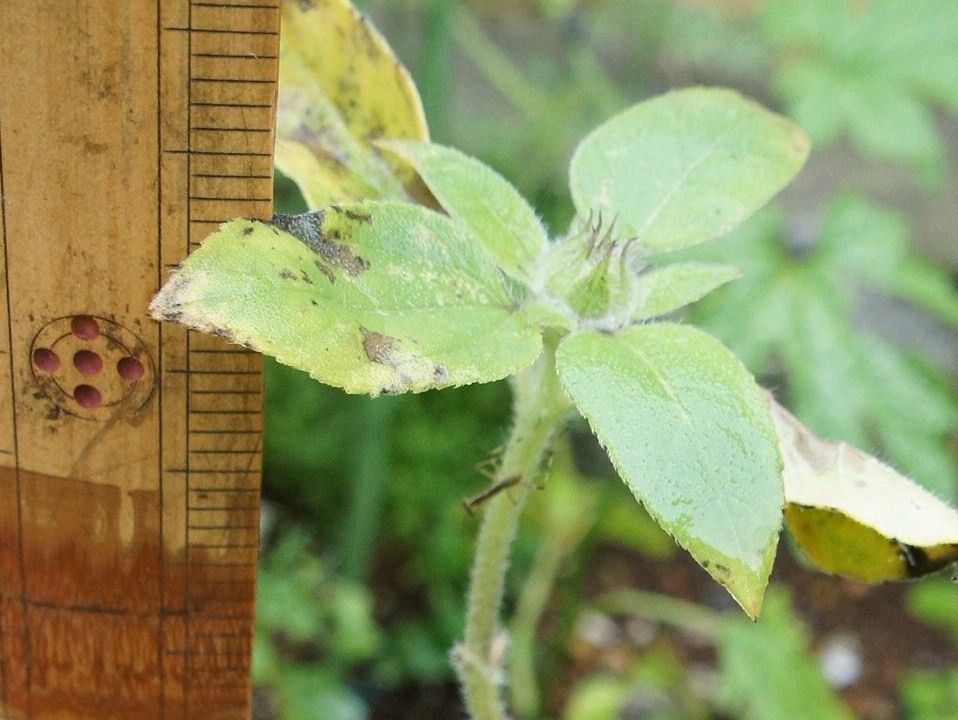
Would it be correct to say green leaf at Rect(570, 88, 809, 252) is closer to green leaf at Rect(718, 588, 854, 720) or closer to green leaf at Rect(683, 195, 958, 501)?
green leaf at Rect(683, 195, 958, 501)

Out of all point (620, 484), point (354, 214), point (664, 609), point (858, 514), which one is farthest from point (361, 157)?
point (664, 609)

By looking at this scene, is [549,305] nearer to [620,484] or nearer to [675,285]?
[675,285]

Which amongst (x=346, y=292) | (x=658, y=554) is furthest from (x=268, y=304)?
(x=658, y=554)

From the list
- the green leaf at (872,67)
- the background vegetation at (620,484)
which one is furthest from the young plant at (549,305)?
the green leaf at (872,67)

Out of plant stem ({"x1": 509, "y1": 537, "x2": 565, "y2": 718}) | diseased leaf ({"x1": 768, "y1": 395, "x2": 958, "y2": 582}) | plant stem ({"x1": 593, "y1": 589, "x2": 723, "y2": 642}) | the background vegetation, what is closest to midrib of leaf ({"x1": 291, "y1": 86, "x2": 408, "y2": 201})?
diseased leaf ({"x1": 768, "y1": 395, "x2": 958, "y2": 582})

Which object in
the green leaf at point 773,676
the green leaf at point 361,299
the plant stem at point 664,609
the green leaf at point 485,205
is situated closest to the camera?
the green leaf at point 361,299

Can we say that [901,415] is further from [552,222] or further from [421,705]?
[421,705]

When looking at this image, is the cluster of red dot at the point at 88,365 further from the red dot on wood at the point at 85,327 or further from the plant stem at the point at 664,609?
the plant stem at the point at 664,609
